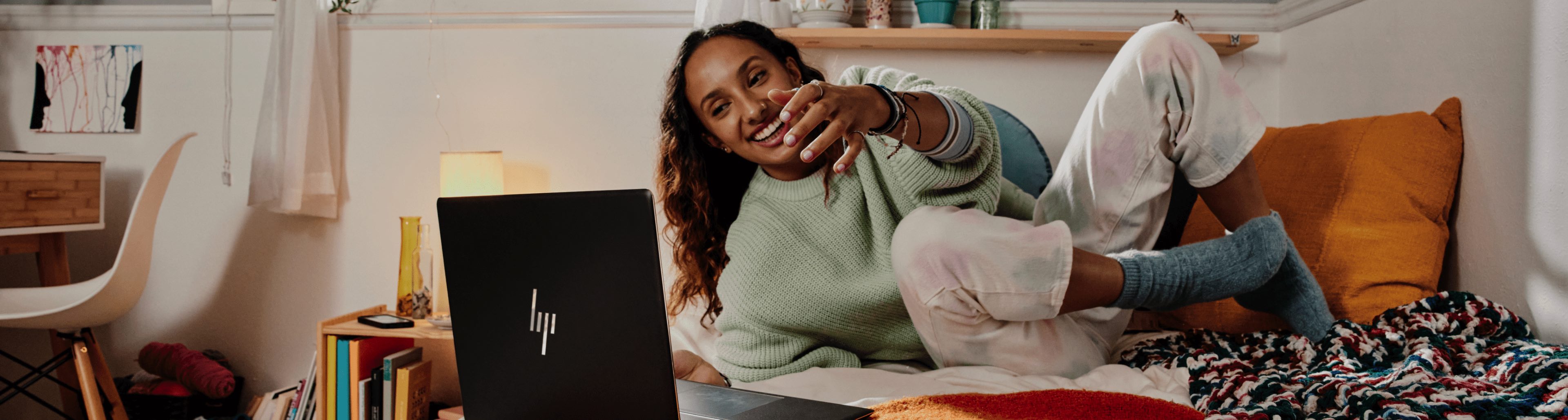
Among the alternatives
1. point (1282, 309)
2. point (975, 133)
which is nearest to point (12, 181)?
point (975, 133)

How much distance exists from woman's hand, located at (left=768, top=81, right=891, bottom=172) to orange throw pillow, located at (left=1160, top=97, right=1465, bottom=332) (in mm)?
746

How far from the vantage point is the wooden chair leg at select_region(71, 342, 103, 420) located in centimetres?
173

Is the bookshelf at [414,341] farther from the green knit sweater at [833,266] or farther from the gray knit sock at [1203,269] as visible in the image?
the gray knit sock at [1203,269]

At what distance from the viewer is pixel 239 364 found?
7.32ft

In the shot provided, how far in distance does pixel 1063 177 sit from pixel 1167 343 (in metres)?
0.28

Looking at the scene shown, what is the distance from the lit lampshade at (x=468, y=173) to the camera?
6.17 ft

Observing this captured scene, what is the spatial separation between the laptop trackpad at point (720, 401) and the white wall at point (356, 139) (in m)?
1.29

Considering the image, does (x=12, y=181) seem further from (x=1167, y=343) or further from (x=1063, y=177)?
(x=1167, y=343)

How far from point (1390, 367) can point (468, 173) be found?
1.69 metres

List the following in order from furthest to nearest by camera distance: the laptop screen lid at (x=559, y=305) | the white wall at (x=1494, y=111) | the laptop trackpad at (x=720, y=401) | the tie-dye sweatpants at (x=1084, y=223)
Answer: the white wall at (x=1494, y=111) < the tie-dye sweatpants at (x=1084, y=223) < the laptop trackpad at (x=720, y=401) < the laptop screen lid at (x=559, y=305)

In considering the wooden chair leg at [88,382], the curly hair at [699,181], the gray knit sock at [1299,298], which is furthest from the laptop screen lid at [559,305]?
the wooden chair leg at [88,382]

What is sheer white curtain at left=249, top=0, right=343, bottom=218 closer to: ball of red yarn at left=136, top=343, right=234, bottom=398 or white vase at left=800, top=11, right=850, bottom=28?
ball of red yarn at left=136, top=343, right=234, bottom=398

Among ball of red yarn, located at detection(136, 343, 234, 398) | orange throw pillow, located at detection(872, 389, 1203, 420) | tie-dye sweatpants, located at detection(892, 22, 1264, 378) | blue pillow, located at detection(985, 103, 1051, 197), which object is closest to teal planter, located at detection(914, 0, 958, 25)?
blue pillow, located at detection(985, 103, 1051, 197)

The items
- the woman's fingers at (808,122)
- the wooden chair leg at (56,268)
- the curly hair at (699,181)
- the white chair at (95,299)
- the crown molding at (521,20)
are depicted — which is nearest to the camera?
the woman's fingers at (808,122)
